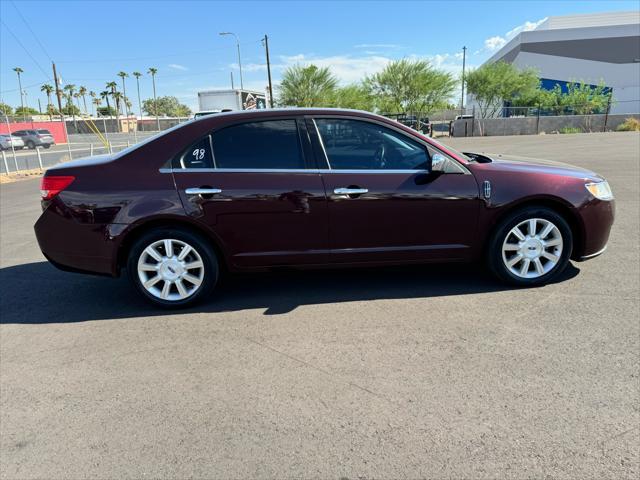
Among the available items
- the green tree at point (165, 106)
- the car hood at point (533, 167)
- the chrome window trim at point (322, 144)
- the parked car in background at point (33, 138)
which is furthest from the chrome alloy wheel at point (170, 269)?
the green tree at point (165, 106)

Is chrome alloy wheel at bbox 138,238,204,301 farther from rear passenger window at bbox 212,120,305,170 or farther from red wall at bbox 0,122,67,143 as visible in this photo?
red wall at bbox 0,122,67,143

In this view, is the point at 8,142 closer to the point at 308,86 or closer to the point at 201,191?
the point at 308,86

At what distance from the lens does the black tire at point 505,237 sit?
13.5 feet

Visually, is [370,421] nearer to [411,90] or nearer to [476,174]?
[476,174]

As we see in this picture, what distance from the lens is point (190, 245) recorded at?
3951mm

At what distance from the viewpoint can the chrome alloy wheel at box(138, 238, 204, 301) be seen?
12.9ft

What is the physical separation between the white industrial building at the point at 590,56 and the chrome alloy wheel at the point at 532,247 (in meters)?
58.9

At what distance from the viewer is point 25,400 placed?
287 centimetres

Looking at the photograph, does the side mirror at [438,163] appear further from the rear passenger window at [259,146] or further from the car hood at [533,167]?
the rear passenger window at [259,146]

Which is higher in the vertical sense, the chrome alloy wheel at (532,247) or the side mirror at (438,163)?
the side mirror at (438,163)

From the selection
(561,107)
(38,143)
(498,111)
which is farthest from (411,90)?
(38,143)

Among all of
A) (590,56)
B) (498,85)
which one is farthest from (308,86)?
(590,56)

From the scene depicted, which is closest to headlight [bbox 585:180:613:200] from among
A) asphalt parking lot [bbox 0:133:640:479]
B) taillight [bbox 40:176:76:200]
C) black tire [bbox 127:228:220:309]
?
asphalt parking lot [bbox 0:133:640:479]

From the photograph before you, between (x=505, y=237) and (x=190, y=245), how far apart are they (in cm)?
280
